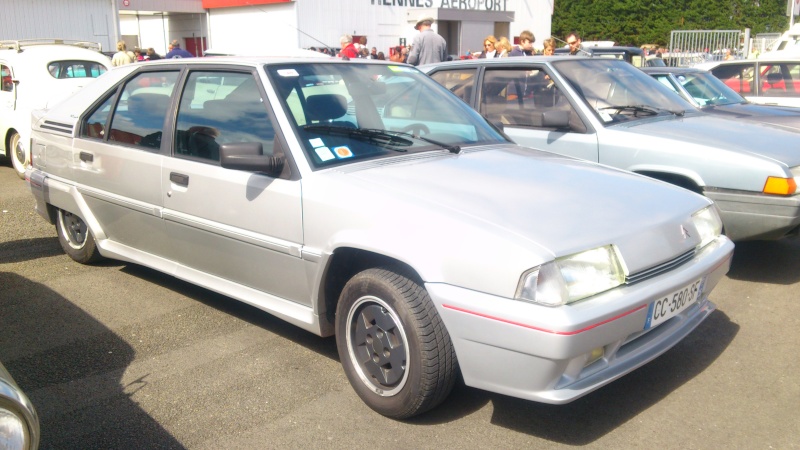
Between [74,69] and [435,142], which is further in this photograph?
[74,69]

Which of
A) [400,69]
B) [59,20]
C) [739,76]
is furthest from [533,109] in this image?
[59,20]

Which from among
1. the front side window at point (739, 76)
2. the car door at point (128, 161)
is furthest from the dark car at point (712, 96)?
the car door at point (128, 161)

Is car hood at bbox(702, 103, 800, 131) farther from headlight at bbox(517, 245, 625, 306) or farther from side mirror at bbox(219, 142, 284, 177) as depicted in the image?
side mirror at bbox(219, 142, 284, 177)

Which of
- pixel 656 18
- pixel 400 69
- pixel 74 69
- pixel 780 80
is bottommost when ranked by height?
pixel 780 80

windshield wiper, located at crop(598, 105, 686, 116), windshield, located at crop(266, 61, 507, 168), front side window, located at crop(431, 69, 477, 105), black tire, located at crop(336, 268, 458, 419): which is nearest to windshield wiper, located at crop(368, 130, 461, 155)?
windshield, located at crop(266, 61, 507, 168)

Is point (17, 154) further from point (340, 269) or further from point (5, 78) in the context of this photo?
point (340, 269)

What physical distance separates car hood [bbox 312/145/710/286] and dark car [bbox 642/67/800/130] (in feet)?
15.4

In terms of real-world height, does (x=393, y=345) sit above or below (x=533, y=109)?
below

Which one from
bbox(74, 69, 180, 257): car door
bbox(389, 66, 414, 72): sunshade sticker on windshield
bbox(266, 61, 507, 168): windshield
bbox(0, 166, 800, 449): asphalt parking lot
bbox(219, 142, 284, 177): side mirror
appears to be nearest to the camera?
bbox(0, 166, 800, 449): asphalt parking lot

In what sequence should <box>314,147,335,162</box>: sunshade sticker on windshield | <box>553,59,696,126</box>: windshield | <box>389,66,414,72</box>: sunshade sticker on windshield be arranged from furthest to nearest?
<box>553,59,696,126</box>: windshield < <box>389,66,414,72</box>: sunshade sticker on windshield < <box>314,147,335,162</box>: sunshade sticker on windshield

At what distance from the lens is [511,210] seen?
125 inches

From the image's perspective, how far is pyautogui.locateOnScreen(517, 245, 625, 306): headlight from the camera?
2.85 m

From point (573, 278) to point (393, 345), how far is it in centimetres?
86

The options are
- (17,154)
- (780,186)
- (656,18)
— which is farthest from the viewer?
(656,18)
